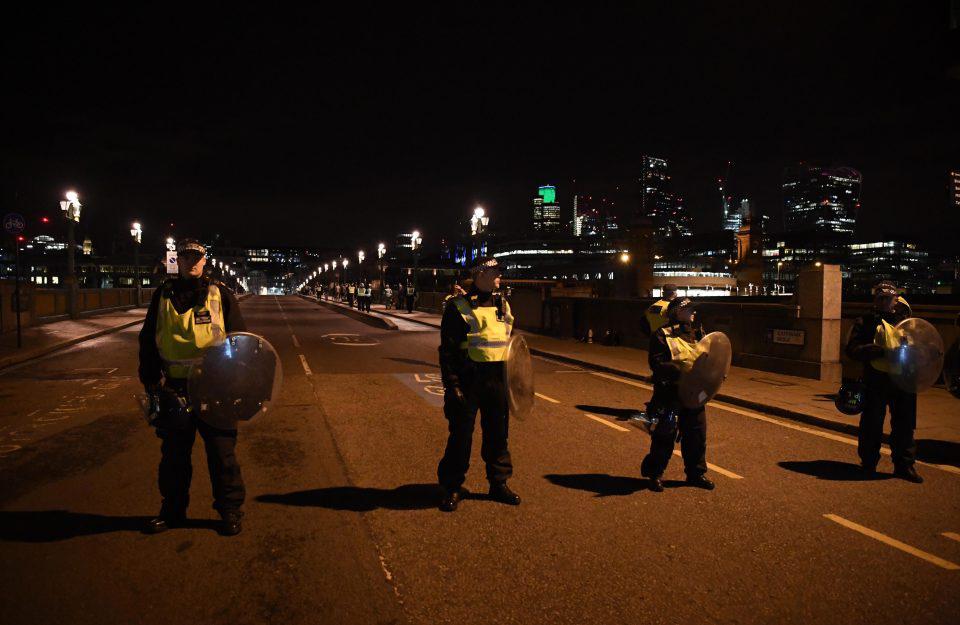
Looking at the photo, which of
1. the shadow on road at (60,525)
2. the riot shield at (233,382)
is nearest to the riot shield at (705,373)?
the riot shield at (233,382)

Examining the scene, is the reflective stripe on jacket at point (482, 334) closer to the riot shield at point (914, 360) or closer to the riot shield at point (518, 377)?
the riot shield at point (518, 377)

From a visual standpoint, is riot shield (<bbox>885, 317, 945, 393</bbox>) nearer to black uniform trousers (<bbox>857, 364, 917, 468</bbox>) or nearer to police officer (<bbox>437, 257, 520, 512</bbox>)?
black uniform trousers (<bbox>857, 364, 917, 468</bbox>)

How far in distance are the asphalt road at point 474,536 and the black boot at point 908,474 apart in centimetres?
24

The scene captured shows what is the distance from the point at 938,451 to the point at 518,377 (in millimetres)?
5151

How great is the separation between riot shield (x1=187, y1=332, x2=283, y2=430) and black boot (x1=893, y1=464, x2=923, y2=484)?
5.81 m

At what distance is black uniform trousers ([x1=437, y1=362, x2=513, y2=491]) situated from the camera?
5.06 m

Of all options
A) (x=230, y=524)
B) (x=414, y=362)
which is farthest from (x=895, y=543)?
(x=414, y=362)

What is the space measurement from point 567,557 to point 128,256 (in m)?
107

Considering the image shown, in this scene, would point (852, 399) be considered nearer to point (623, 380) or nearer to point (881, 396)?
point (881, 396)

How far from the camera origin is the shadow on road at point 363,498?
5.16 metres

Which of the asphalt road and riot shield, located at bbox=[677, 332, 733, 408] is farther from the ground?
riot shield, located at bbox=[677, 332, 733, 408]

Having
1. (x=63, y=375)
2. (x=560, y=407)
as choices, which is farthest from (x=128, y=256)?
(x=560, y=407)

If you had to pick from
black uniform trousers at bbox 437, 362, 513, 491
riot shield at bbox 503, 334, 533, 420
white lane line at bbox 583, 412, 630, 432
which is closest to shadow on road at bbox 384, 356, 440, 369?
white lane line at bbox 583, 412, 630, 432

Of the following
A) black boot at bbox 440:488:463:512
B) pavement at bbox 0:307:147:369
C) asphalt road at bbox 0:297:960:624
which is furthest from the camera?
pavement at bbox 0:307:147:369
